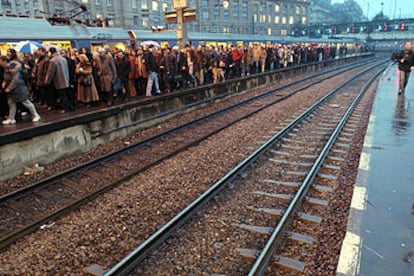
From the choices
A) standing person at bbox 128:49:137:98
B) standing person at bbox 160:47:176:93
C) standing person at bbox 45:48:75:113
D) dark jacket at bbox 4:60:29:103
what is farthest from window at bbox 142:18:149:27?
dark jacket at bbox 4:60:29:103

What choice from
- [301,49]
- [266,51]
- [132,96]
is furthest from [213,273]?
[301,49]

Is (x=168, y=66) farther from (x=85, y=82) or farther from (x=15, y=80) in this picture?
(x=15, y=80)

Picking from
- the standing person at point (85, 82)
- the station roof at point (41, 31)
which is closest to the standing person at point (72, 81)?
the standing person at point (85, 82)

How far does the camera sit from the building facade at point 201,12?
159 feet

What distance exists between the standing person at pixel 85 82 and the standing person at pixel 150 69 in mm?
2482

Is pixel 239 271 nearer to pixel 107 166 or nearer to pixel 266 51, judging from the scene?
pixel 107 166

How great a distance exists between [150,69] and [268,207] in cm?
830

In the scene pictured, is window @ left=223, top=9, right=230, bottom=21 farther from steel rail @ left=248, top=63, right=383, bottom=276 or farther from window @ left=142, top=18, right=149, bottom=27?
steel rail @ left=248, top=63, right=383, bottom=276

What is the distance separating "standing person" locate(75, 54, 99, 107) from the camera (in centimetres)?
1021

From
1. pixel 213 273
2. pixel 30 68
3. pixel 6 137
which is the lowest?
pixel 213 273

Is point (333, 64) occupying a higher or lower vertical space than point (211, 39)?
lower

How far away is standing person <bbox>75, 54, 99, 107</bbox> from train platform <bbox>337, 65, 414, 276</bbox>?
24.8ft

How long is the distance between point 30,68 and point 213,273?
10.6 m

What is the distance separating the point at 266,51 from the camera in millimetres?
23156
